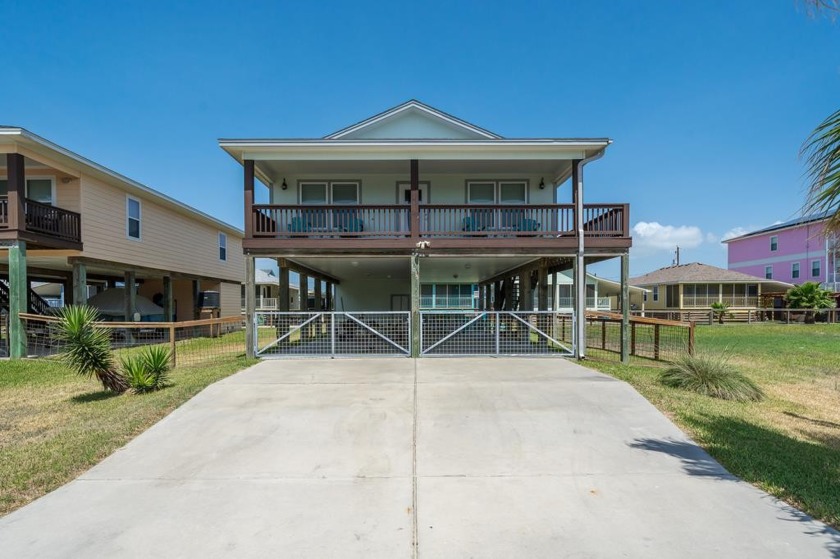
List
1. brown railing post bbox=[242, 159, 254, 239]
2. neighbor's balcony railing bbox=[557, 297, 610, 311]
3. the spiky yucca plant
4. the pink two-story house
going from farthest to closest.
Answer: the pink two-story house < neighbor's balcony railing bbox=[557, 297, 610, 311] < brown railing post bbox=[242, 159, 254, 239] < the spiky yucca plant

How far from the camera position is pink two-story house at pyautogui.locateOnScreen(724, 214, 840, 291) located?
34.2 meters

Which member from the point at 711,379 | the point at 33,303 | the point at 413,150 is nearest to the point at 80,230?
the point at 33,303

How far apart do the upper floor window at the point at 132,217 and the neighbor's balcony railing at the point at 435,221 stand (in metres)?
7.27

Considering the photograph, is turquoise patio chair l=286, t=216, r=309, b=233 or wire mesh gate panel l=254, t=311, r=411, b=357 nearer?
wire mesh gate panel l=254, t=311, r=411, b=357

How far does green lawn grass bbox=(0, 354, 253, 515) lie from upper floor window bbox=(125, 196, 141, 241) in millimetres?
7067

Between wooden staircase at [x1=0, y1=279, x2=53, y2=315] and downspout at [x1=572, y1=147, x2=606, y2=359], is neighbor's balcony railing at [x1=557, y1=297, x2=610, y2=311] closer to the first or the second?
downspout at [x1=572, y1=147, x2=606, y2=359]

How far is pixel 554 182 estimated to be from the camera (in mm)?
13766

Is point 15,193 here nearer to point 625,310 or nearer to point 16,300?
point 16,300

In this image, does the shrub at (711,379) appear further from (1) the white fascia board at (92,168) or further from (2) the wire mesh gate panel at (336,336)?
(1) the white fascia board at (92,168)

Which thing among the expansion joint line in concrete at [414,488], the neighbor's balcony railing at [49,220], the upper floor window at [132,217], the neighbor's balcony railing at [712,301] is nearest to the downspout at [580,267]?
the expansion joint line in concrete at [414,488]

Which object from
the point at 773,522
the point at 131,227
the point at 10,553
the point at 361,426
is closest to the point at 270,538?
the point at 10,553

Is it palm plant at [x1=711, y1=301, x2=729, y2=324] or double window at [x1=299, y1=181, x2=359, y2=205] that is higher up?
double window at [x1=299, y1=181, x2=359, y2=205]

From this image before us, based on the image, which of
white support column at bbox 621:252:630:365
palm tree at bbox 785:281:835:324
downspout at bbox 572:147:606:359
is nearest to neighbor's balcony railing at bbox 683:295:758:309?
palm tree at bbox 785:281:835:324

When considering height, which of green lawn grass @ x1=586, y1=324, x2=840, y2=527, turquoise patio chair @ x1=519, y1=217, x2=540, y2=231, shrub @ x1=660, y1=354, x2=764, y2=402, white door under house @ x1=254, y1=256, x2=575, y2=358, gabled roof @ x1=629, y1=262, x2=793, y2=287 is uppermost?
turquoise patio chair @ x1=519, y1=217, x2=540, y2=231
